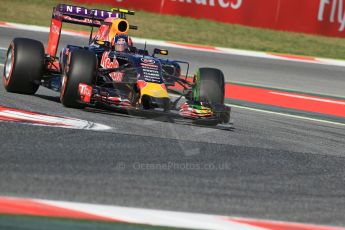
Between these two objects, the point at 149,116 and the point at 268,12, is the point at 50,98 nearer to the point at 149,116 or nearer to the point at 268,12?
the point at 149,116

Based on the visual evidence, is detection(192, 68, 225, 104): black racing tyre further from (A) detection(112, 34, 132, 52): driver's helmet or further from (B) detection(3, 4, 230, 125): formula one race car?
(A) detection(112, 34, 132, 52): driver's helmet

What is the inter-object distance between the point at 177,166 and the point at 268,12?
12.9 m

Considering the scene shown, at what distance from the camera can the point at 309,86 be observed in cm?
1485

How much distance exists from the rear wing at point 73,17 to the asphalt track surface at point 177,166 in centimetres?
129

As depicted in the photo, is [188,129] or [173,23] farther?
[173,23]

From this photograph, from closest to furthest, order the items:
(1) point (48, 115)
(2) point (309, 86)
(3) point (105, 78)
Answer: (1) point (48, 115)
(3) point (105, 78)
(2) point (309, 86)

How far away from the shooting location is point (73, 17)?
1073 cm

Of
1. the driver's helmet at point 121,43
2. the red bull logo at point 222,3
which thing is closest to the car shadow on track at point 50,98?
the driver's helmet at point 121,43

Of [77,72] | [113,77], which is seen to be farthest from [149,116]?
[113,77]

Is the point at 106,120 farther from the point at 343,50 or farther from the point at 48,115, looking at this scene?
the point at 343,50

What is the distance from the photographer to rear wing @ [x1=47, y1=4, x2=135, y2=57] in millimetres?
10617

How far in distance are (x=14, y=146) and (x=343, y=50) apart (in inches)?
524

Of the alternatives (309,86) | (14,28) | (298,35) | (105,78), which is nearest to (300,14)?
(298,35)

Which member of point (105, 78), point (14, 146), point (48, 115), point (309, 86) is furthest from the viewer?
point (309, 86)
